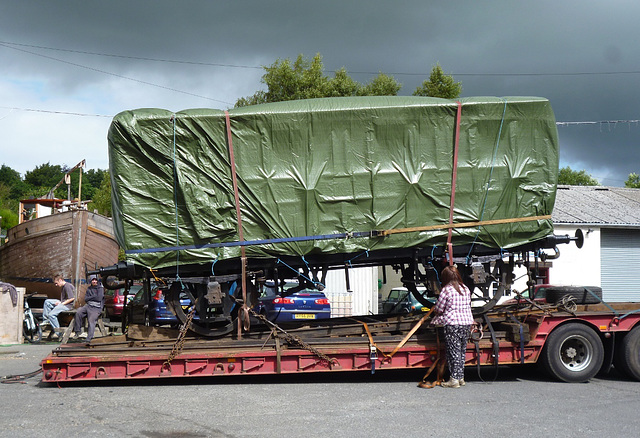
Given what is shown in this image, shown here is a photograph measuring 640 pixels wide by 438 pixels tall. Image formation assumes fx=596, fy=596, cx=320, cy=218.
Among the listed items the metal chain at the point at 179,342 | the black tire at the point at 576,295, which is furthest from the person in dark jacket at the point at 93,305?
the black tire at the point at 576,295

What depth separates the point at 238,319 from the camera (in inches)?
349

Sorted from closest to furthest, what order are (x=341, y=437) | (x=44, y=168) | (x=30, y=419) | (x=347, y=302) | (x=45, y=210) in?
(x=341, y=437), (x=30, y=419), (x=347, y=302), (x=45, y=210), (x=44, y=168)

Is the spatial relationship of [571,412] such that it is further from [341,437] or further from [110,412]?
[110,412]

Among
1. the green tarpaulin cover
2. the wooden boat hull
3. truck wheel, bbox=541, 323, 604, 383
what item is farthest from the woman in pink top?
the wooden boat hull

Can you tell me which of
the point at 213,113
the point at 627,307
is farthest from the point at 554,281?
the point at 213,113

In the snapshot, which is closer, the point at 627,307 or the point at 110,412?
the point at 110,412

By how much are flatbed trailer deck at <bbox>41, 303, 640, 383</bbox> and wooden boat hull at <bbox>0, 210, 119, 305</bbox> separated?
1036 cm

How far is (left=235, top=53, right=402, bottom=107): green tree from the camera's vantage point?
22.4m

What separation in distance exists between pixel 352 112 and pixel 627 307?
5033 mm

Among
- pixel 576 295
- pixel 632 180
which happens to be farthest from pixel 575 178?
pixel 576 295

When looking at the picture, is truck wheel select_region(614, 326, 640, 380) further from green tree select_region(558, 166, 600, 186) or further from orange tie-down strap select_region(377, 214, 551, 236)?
green tree select_region(558, 166, 600, 186)

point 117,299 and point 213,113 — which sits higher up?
point 213,113

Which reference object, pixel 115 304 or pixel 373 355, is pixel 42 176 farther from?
pixel 373 355

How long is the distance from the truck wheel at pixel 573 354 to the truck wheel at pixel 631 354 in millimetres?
391
